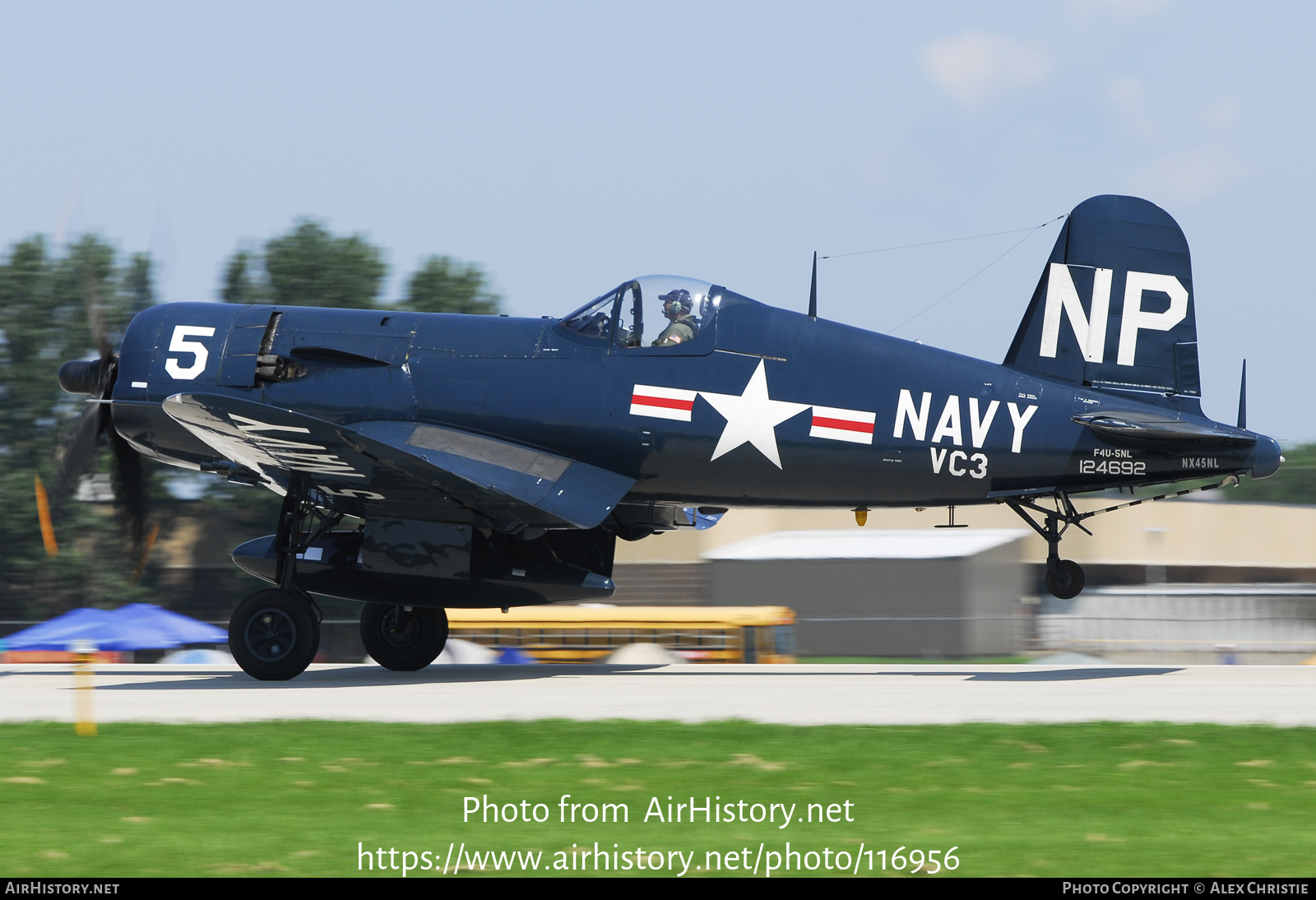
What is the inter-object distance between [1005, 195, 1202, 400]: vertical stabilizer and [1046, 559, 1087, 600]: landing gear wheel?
6.22 ft

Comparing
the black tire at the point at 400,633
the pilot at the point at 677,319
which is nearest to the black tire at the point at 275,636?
the black tire at the point at 400,633

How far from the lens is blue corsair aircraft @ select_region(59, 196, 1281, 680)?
527 inches

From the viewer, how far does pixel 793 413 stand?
13.6m

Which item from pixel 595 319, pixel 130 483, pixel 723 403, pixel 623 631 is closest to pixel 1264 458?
pixel 723 403

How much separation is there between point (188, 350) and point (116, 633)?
382 inches

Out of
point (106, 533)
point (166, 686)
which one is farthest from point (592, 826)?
point (106, 533)

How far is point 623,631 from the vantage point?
21.4 meters

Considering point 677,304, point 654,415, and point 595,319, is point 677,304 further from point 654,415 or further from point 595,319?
point 654,415

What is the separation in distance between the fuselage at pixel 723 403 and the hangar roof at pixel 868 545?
15675mm

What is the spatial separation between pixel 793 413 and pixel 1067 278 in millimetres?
3219

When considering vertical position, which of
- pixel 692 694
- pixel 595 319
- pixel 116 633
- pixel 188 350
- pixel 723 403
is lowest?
pixel 116 633

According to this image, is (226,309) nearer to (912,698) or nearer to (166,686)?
(166,686)

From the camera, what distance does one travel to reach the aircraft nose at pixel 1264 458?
522 inches

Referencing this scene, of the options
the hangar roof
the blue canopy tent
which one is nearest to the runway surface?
the blue canopy tent
